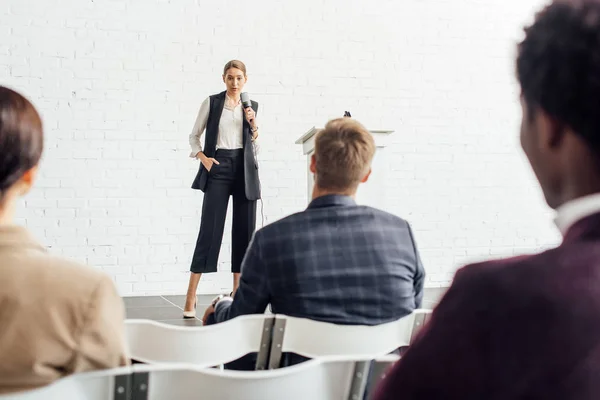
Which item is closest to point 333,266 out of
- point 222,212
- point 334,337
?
point 334,337

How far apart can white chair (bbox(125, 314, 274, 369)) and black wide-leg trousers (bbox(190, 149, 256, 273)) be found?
2.45 metres

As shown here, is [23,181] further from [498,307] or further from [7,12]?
[7,12]

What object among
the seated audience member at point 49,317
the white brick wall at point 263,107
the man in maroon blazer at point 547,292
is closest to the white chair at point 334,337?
the seated audience member at point 49,317

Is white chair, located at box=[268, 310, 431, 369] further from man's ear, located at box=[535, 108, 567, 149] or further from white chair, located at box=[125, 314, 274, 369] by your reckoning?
man's ear, located at box=[535, 108, 567, 149]

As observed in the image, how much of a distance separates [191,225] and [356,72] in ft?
5.77

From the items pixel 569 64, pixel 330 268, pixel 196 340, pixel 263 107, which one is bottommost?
pixel 196 340

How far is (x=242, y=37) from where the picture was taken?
15.9ft

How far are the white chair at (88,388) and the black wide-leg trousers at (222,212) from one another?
2875 millimetres

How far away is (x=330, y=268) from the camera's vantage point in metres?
1.45

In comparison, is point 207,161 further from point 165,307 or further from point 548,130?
point 548,130

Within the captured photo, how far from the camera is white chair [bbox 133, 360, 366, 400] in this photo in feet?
2.83

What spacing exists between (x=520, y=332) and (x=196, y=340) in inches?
34.2

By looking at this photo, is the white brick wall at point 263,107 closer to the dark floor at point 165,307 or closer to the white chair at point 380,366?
the dark floor at point 165,307

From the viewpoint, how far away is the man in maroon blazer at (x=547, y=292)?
469 mm
